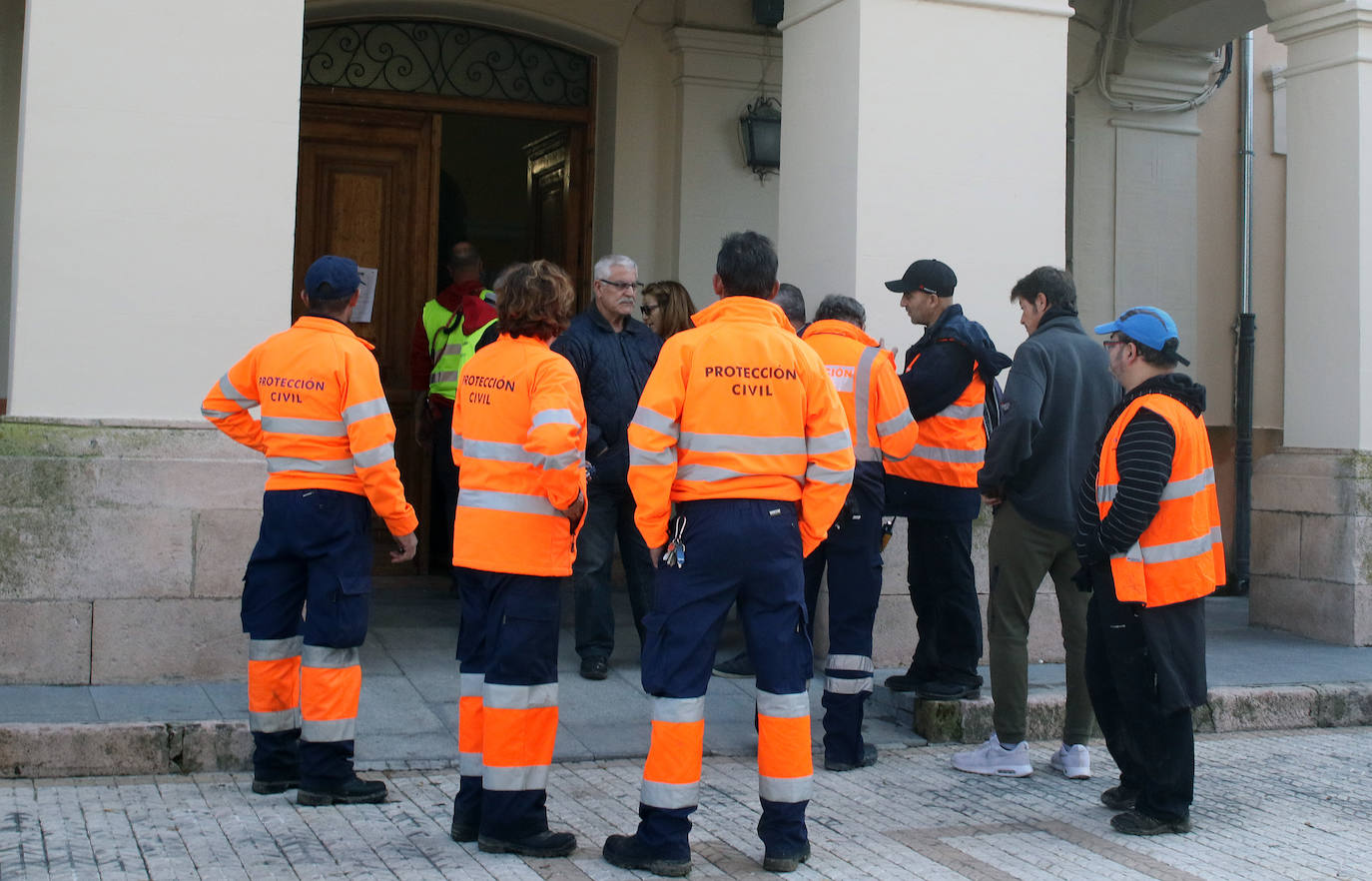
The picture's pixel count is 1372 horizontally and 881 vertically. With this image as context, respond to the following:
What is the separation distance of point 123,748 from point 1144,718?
11.9 ft

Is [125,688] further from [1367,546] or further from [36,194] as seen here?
[1367,546]

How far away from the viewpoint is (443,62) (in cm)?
942

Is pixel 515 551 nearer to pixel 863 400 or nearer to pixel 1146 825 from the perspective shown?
pixel 863 400

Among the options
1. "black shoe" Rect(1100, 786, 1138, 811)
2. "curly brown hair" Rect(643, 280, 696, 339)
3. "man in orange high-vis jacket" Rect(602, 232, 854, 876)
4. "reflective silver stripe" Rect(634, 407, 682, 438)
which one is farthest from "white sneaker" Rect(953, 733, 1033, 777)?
"curly brown hair" Rect(643, 280, 696, 339)

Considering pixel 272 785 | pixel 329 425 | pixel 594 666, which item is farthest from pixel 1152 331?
pixel 272 785

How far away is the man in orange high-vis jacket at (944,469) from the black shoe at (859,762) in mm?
590

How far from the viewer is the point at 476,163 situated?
1115cm

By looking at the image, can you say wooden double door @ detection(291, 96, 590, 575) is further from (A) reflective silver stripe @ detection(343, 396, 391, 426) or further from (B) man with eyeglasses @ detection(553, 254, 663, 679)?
(A) reflective silver stripe @ detection(343, 396, 391, 426)

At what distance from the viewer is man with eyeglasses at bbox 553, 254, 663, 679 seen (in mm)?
6695

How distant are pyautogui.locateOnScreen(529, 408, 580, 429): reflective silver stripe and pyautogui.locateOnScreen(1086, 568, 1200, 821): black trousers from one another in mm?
1988

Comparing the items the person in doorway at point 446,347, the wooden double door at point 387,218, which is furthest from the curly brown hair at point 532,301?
the wooden double door at point 387,218

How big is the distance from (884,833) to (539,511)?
5.28 ft

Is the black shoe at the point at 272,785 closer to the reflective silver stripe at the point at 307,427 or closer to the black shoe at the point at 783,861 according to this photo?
the reflective silver stripe at the point at 307,427

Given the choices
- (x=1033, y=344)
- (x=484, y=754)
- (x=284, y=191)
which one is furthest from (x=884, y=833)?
(x=284, y=191)
